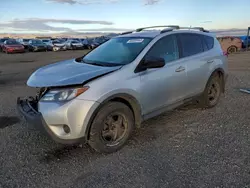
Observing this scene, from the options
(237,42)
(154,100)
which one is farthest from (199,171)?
(237,42)

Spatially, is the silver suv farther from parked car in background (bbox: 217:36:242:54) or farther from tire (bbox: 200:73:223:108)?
parked car in background (bbox: 217:36:242:54)

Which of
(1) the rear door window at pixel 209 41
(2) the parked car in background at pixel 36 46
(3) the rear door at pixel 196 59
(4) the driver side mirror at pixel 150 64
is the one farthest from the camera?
(2) the parked car in background at pixel 36 46

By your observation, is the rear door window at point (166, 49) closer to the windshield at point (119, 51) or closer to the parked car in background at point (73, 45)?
the windshield at point (119, 51)

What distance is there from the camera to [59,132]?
362 cm

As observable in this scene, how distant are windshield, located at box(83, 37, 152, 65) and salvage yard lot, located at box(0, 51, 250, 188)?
133 cm

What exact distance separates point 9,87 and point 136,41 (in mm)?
6118

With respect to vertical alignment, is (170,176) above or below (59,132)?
below

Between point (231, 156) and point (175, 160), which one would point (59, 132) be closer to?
point (175, 160)

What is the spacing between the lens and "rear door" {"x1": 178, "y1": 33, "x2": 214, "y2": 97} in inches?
201

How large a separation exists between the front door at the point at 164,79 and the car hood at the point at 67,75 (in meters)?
0.63

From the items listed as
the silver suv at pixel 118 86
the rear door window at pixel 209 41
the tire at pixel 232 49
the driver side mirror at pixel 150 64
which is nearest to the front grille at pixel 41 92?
the silver suv at pixel 118 86

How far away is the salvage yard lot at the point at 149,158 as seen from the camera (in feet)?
10.6

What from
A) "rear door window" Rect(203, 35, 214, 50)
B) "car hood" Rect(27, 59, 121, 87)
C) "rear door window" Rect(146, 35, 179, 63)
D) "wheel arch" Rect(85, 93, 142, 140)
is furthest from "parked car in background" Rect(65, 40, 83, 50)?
"wheel arch" Rect(85, 93, 142, 140)

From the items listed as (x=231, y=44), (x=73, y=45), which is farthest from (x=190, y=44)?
(x=73, y=45)
